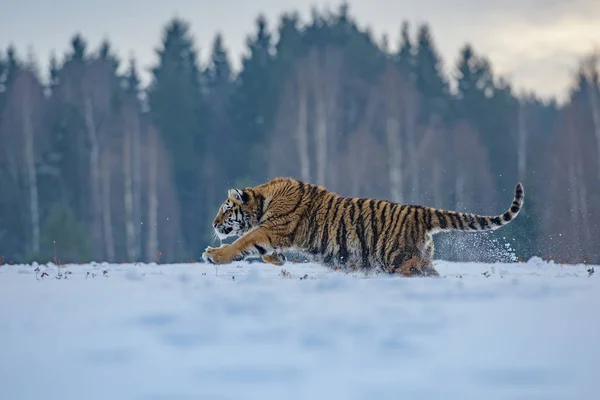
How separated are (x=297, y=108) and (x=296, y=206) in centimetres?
3072

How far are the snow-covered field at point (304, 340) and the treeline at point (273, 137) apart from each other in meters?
A: 25.4

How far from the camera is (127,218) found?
38.0m

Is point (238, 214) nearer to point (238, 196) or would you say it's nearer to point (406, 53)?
point (238, 196)

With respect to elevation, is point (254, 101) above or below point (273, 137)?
above

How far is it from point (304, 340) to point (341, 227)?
352 centimetres

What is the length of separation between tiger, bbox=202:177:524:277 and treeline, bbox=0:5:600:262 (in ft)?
77.0

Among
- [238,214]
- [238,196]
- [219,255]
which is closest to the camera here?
[219,255]

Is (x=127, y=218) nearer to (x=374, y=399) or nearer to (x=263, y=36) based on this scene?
(x=263, y=36)

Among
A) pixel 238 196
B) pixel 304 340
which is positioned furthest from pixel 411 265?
pixel 304 340

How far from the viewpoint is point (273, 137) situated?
41562mm

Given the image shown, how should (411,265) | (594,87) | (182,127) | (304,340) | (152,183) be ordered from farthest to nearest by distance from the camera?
(182,127) → (152,183) → (594,87) → (411,265) → (304,340)

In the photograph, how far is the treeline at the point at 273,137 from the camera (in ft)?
124

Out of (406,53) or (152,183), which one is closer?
(152,183)

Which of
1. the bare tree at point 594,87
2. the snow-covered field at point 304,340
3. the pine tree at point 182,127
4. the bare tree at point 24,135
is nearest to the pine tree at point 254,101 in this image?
the pine tree at point 182,127
